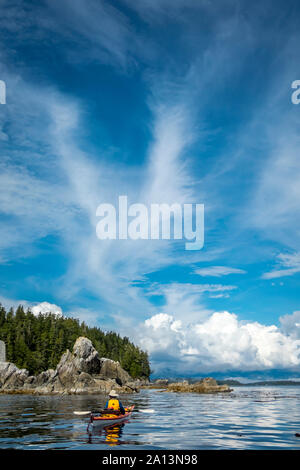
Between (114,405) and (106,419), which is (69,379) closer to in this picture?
(114,405)

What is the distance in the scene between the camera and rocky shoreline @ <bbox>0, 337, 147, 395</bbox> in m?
108

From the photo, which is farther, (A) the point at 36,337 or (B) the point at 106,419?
(A) the point at 36,337

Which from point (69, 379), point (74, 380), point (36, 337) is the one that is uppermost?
point (36, 337)

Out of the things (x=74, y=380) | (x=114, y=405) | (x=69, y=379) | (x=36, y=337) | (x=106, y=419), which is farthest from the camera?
(x=36, y=337)

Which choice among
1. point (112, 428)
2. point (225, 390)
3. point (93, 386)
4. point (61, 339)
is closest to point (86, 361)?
point (93, 386)

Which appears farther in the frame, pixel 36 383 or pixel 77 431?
pixel 36 383

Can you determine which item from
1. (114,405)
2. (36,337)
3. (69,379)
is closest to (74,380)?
(69,379)

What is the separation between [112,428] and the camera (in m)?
28.1

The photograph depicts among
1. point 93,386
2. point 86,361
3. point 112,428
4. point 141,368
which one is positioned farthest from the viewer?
point 141,368

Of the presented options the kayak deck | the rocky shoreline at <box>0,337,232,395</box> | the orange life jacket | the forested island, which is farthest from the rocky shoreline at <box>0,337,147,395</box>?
the kayak deck

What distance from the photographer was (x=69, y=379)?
4528 inches
